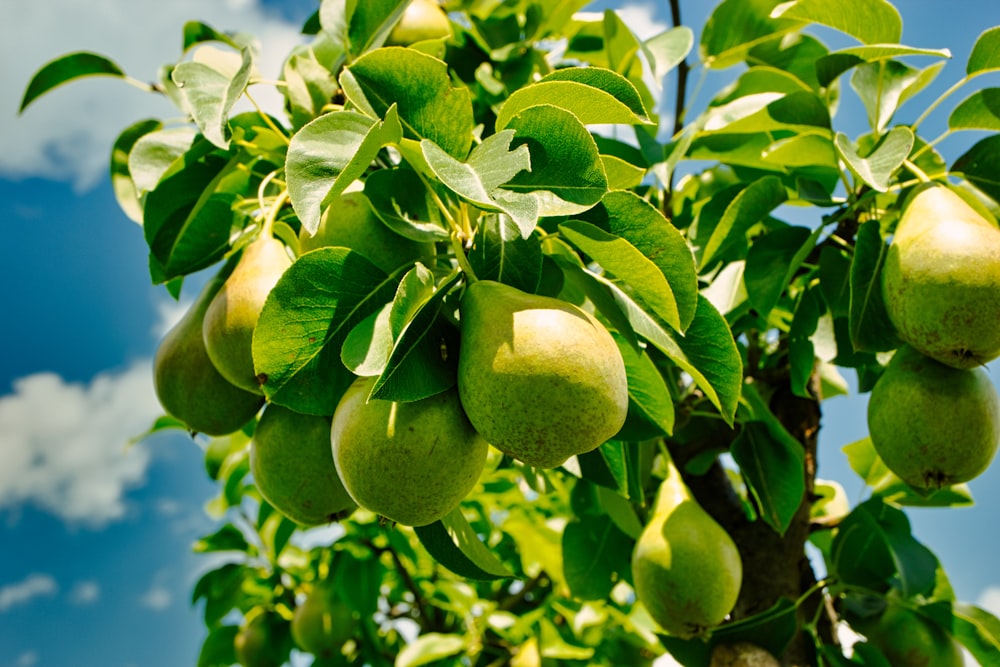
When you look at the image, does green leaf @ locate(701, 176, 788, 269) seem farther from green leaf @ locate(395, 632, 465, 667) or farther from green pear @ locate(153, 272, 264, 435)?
green leaf @ locate(395, 632, 465, 667)

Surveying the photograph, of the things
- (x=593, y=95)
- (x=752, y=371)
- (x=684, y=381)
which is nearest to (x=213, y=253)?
(x=593, y=95)

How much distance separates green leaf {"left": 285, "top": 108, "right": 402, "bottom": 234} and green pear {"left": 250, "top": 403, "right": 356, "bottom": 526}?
279 mm

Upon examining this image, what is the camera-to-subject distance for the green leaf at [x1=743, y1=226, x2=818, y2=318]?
1205mm

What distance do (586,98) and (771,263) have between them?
1.92 feet

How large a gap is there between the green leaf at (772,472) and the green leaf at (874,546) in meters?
0.21

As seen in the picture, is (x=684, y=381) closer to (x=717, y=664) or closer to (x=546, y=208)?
(x=717, y=664)

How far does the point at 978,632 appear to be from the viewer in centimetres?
153

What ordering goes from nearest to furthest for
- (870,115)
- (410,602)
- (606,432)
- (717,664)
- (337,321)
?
(606,432), (337,321), (870,115), (717,664), (410,602)

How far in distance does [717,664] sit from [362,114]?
3.95 ft

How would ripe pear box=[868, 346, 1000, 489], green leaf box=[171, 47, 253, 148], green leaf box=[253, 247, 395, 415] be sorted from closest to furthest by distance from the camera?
green leaf box=[253, 247, 395, 415], green leaf box=[171, 47, 253, 148], ripe pear box=[868, 346, 1000, 489]

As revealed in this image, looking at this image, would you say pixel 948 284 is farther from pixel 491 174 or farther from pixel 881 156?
pixel 491 174

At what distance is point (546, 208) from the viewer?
0.75m

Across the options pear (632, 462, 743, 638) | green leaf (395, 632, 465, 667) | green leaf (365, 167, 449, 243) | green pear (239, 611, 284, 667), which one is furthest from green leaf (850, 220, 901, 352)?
green pear (239, 611, 284, 667)

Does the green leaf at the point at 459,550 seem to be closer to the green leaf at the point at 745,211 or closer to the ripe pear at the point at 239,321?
the ripe pear at the point at 239,321
